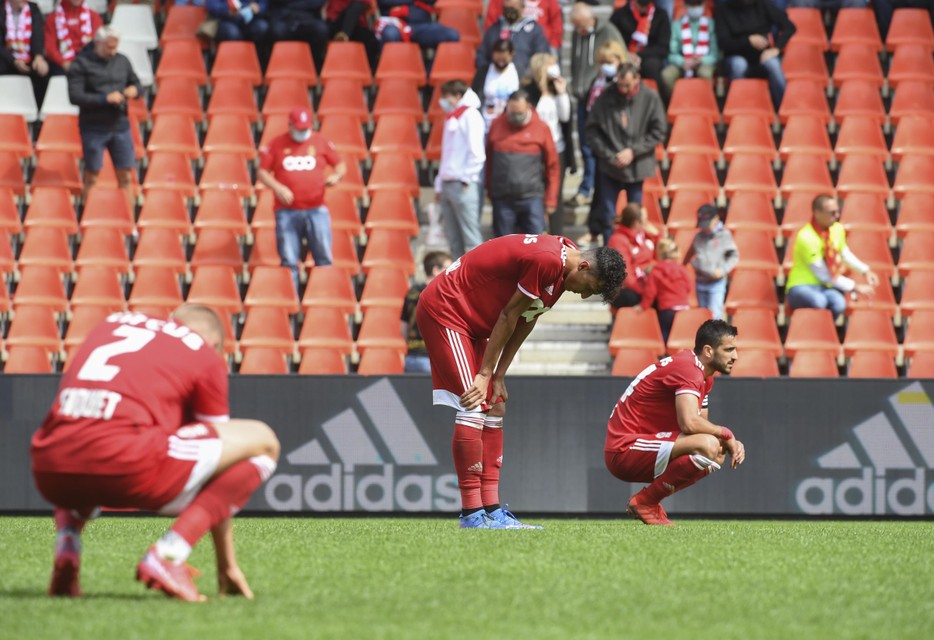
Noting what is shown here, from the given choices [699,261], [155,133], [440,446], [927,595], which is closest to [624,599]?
[927,595]

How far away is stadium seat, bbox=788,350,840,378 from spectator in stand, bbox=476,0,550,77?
4542mm

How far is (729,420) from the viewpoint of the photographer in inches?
487

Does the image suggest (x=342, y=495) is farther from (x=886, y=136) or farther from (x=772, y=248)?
(x=886, y=136)

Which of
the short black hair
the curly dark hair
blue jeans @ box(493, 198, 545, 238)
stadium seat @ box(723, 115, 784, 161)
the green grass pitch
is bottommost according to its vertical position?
the green grass pitch

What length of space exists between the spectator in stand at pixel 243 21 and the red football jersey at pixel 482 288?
9.52 meters

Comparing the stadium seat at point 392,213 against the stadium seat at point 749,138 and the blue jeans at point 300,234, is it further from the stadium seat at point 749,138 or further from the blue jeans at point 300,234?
the stadium seat at point 749,138

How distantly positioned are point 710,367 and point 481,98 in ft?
23.2

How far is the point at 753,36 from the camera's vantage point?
1648cm

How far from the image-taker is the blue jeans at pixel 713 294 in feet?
46.8

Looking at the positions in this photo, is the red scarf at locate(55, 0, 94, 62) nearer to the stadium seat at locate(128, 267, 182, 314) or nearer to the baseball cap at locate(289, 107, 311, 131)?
the stadium seat at locate(128, 267, 182, 314)

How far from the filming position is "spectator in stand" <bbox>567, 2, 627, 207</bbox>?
15.8 meters

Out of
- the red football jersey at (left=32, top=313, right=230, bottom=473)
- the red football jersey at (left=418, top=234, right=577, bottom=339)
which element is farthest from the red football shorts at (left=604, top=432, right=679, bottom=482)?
the red football jersey at (left=32, top=313, right=230, bottom=473)

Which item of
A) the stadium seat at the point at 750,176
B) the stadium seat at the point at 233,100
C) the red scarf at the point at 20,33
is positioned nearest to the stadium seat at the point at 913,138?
the stadium seat at the point at 750,176

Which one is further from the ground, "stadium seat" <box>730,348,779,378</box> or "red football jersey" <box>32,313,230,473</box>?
"red football jersey" <box>32,313,230,473</box>
